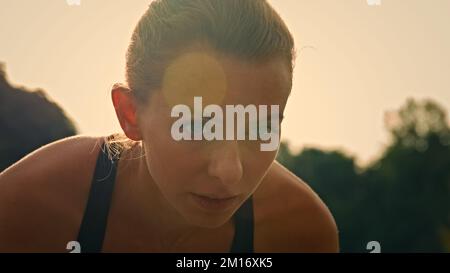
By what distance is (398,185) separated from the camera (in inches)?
1458

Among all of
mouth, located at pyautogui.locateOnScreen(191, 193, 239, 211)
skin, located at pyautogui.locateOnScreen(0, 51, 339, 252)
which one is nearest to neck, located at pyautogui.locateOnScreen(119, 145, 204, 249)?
skin, located at pyautogui.locateOnScreen(0, 51, 339, 252)

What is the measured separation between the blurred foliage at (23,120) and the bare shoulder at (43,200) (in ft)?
23.7

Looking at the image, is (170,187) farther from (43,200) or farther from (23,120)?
(23,120)

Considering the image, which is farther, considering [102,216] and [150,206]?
[150,206]

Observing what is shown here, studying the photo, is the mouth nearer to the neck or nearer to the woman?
the woman

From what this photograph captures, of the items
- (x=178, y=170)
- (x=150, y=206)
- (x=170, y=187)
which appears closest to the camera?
(x=178, y=170)

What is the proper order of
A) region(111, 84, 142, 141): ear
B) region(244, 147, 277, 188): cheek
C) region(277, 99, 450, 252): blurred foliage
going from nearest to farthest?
region(244, 147, 277, 188): cheek < region(111, 84, 142, 141): ear < region(277, 99, 450, 252): blurred foliage

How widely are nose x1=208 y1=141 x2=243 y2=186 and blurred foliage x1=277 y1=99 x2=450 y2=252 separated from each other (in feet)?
98.7

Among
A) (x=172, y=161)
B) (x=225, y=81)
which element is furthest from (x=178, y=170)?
(x=225, y=81)

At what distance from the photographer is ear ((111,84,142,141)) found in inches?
124

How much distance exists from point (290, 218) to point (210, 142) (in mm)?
967

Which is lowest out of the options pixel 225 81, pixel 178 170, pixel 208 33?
pixel 178 170

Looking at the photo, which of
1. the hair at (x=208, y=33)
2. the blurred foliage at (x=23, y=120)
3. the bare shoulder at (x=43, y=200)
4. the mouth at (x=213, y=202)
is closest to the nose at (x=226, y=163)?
the mouth at (x=213, y=202)
